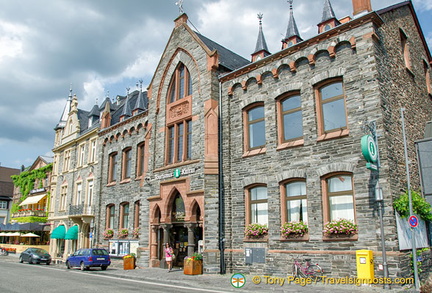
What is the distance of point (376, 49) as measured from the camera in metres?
14.9

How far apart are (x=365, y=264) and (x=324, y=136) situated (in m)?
5.25

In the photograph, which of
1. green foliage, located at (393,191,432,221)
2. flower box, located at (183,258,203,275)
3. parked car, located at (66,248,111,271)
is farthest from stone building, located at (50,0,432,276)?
parked car, located at (66,248,111,271)

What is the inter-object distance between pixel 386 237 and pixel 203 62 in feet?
42.5

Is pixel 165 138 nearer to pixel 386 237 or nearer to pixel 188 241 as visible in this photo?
pixel 188 241

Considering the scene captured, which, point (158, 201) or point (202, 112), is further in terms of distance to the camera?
point (158, 201)

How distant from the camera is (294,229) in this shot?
15.8 metres

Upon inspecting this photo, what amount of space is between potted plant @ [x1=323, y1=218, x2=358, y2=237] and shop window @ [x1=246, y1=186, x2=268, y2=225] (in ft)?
11.4

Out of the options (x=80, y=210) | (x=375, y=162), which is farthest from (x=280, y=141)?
(x=80, y=210)

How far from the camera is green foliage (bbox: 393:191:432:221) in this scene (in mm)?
13461

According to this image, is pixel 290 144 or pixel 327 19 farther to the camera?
pixel 327 19

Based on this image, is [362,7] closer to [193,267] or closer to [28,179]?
[193,267]

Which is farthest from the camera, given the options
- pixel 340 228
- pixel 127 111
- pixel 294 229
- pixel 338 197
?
pixel 127 111

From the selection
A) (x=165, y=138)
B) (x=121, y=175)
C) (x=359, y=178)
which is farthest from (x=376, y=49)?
(x=121, y=175)

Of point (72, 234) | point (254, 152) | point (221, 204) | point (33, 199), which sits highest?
point (254, 152)
